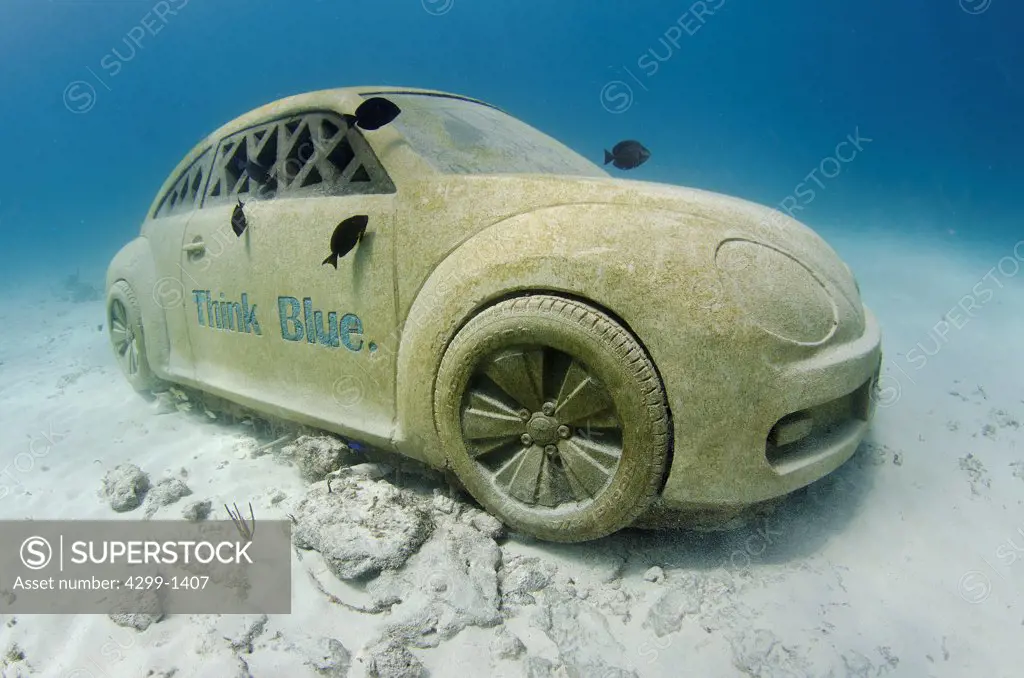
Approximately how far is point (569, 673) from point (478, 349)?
129cm

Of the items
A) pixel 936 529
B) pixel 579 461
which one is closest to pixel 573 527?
pixel 579 461

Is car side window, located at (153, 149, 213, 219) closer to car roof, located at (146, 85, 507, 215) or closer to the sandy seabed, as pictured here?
car roof, located at (146, 85, 507, 215)

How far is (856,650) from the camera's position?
75.8 inches

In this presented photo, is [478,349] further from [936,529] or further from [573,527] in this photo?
[936,529]

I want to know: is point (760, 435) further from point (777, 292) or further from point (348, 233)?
Result: point (348, 233)

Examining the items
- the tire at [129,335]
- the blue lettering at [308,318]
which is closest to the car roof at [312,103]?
the blue lettering at [308,318]

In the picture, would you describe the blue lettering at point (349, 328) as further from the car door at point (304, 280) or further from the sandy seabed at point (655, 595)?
the sandy seabed at point (655, 595)

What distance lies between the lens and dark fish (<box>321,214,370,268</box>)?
8.93 feet

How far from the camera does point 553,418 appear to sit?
230cm

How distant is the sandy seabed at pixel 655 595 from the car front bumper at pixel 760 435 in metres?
0.43

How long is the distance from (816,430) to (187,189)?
4.70 m

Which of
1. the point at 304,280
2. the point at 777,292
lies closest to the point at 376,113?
the point at 304,280

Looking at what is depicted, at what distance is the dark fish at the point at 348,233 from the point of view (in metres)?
2.72

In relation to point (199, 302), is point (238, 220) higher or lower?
higher
